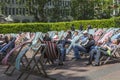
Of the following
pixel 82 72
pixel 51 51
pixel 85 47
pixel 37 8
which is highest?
pixel 37 8

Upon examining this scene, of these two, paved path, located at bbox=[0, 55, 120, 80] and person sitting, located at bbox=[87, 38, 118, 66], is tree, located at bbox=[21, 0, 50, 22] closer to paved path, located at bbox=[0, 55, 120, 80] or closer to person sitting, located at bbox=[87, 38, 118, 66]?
person sitting, located at bbox=[87, 38, 118, 66]

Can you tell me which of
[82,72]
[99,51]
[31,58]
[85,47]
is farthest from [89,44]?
[31,58]

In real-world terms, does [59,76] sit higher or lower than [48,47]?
lower

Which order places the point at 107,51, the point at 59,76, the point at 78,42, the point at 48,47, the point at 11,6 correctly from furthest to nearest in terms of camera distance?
the point at 11,6, the point at 78,42, the point at 107,51, the point at 48,47, the point at 59,76

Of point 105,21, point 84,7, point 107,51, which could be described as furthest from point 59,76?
point 84,7

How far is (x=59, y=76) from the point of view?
11453 millimetres

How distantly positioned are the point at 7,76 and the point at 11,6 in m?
84.6

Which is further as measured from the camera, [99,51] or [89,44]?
[89,44]

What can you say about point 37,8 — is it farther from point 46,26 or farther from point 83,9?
point 46,26

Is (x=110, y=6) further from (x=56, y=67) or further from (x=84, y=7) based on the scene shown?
(x=56, y=67)

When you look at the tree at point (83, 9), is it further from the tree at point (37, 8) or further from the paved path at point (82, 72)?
the paved path at point (82, 72)

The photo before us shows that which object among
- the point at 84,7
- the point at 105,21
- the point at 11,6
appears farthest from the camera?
the point at 11,6

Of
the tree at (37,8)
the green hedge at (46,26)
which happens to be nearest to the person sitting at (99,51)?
the green hedge at (46,26)

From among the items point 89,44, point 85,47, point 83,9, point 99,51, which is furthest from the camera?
point 83,9
